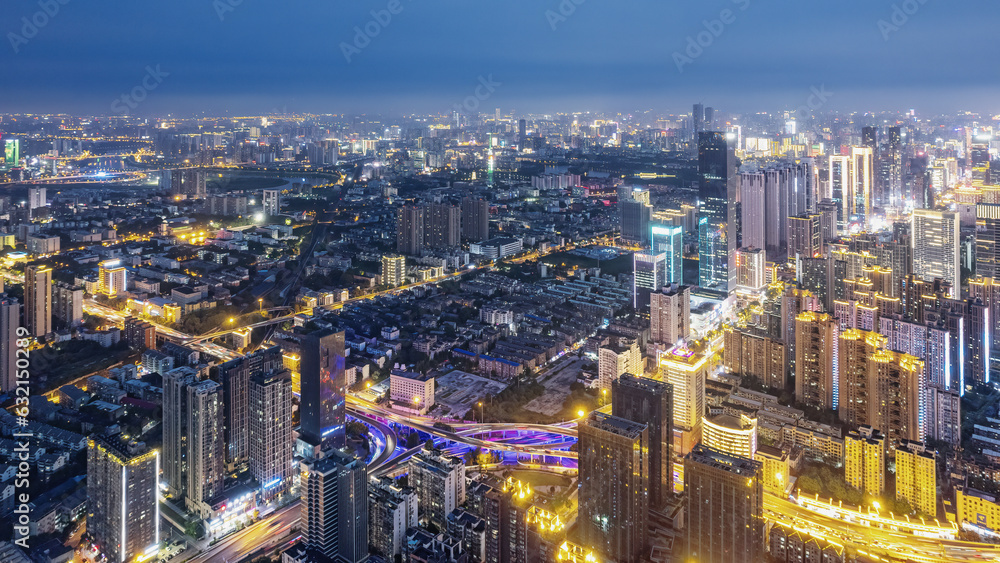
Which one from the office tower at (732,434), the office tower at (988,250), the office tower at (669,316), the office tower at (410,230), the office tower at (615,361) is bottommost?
the office tower at (732,434)

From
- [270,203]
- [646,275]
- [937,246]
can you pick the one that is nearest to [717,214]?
[646,275]

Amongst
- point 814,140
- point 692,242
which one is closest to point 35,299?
point 692,242

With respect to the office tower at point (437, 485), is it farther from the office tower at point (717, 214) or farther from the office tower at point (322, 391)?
the office tower at point (717, 214)

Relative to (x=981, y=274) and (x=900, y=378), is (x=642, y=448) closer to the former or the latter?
(x=900, y=378)

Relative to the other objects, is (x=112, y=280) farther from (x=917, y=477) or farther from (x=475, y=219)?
(x=917, y=477)

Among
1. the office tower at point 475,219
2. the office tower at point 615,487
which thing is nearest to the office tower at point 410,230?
the office tower at point 475,219

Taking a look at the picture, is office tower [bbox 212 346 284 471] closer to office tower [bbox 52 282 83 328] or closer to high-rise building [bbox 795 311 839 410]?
office tower [bbox 52 282 83 328]
